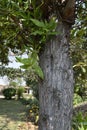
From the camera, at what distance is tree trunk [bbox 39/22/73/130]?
1247mm

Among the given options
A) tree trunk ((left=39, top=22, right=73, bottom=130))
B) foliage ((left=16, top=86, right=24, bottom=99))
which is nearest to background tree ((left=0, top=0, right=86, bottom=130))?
tree trunk ((left=39, top=22, right=73, bottom=130))

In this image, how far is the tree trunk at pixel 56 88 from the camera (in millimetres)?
1247

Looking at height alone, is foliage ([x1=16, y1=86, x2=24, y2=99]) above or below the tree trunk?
Result: below

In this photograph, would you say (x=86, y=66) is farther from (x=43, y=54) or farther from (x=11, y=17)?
(x=11, y=17)

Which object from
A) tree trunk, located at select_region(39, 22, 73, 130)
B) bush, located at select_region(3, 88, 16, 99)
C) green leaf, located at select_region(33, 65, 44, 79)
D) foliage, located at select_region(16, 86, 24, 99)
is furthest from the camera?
foliage, located at select_region(16, 86, 24, 99)

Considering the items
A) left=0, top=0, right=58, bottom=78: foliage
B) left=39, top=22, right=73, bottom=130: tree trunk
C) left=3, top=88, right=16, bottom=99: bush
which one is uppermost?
left=0, top=0, right=58, bottom=78: foliage

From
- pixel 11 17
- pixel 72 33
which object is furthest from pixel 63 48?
pixel 11 17

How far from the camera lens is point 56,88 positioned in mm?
1253

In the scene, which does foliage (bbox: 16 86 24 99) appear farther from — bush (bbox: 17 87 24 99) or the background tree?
the background tree

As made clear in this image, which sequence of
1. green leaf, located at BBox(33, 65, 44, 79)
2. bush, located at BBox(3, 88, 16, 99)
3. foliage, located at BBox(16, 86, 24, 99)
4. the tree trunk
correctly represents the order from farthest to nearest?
foliage, located at BBox(16, 86, 24, 99)
bush, located at BBox(3, 88, 16, 99)
the tree trunk
green leaf, located at BBox(33, 65, 44, 79)

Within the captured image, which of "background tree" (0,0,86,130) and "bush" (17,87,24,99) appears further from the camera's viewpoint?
"bush" (17,87,24,99)

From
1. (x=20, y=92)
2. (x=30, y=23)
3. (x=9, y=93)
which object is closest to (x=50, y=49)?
(x=30, y=23)

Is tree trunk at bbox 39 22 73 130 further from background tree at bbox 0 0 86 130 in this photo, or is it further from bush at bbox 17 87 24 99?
bush at bbox 17 87 24 99

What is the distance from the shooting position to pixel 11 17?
1.32 meters
